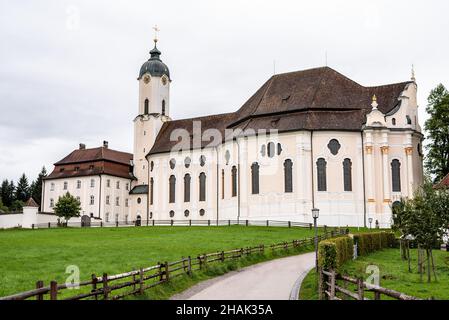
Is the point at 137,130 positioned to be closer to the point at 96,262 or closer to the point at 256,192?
the point at 256,192

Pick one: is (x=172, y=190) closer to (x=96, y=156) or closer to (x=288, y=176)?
(x=96, y=156)

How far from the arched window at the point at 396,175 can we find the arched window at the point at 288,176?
10387 mm

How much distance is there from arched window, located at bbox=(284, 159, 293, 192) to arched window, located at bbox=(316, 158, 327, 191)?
274 cm

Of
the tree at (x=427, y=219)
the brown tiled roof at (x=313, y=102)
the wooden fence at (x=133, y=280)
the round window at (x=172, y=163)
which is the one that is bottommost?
the wooden fence at (x=133, y=280)

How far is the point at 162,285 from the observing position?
20719 mm

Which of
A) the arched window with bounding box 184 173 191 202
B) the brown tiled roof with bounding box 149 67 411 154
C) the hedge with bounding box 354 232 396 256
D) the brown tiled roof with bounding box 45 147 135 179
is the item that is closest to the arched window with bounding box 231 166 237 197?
the brown tiled roof with bounding box 149 67 411 154

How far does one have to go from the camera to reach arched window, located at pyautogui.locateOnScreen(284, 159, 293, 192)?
5778 cm

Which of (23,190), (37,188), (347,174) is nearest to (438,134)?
(347,174)

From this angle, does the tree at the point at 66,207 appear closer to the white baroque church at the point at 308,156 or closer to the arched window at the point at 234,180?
the white baroque church at the point at 308,156

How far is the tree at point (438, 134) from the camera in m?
61.6

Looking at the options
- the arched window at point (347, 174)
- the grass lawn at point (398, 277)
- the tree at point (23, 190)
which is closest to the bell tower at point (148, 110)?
the arched window at point (347, 174)

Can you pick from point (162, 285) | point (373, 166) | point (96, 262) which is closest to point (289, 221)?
point (373, 166)
